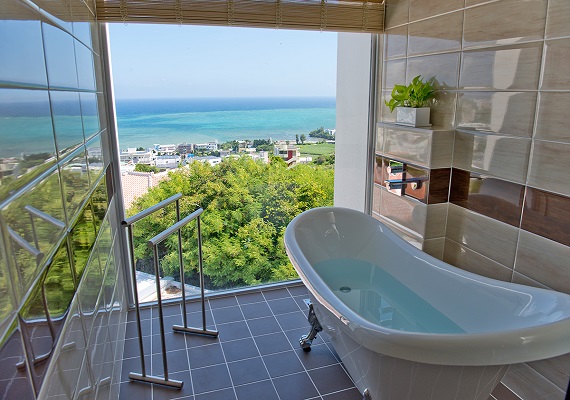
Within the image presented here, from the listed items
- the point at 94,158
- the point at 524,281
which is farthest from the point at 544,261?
the point at 94,158

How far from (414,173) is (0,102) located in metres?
2.33

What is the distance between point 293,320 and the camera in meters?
3.00

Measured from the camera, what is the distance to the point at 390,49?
309 centimetres

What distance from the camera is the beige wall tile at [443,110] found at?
8.28ft

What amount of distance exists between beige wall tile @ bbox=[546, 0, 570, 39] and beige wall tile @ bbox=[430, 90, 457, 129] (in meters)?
0.66

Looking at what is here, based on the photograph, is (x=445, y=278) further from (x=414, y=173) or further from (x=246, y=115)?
(x=246, y=115)

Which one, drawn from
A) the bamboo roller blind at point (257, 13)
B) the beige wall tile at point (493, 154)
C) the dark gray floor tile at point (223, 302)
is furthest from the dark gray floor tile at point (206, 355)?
the bamboo roller blind at point (257, 13)

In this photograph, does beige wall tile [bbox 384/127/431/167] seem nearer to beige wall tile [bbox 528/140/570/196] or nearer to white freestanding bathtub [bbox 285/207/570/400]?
white freestanding bathtub [bbox 285/207/570/400]

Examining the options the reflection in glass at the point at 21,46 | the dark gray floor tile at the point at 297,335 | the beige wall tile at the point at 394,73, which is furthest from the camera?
the beige wall tile at the point at 394,73

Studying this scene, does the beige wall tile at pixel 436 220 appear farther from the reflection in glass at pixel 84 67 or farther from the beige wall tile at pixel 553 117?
the reflection in glass at pixel 84 67

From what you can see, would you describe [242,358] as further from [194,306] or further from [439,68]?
[439,68]

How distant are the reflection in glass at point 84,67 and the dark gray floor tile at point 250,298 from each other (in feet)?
6.17

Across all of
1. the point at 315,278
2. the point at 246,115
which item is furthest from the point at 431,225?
the point at 246,115

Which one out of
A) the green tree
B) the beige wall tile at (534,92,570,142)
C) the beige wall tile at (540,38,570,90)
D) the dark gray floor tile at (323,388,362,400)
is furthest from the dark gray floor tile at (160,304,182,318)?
the beige wall tile at (540,38,570,90)
